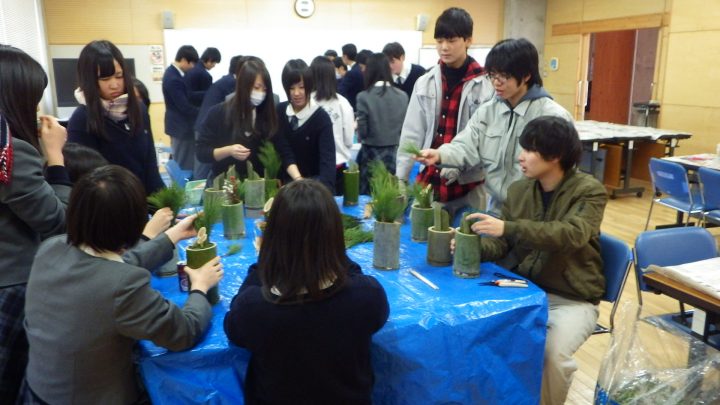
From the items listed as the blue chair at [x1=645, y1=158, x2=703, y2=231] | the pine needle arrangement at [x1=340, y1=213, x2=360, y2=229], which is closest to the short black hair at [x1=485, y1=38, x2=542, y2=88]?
the pine needle arrangement at [x1=340, y1=213, x2=360, y2=229]

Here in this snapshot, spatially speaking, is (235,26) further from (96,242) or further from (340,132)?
(96,242)

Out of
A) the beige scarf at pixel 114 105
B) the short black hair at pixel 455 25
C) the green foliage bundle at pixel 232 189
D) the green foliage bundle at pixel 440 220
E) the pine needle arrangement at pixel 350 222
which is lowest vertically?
the pine needle arrangement at pixel 350 222

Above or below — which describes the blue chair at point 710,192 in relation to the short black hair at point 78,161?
below

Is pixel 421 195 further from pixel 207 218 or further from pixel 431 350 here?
pixel 207 218

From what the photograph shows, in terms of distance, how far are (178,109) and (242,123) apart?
2.94 meters

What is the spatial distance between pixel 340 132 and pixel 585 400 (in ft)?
7.60

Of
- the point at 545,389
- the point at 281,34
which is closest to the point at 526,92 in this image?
the point at 545,389

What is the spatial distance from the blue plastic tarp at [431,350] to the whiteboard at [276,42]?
6.32 meters

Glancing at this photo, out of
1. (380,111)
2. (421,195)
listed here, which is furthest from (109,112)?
(380,111)

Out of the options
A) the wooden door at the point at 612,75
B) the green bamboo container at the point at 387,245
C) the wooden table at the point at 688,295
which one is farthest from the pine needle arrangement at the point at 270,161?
the wooden door at the point at 612,75

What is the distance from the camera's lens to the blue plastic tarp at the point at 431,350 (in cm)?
137

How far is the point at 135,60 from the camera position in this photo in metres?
7.47

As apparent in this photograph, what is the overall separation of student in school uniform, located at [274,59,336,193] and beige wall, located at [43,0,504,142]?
5.54m

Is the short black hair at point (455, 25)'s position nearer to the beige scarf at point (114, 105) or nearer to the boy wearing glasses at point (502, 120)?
the boy wearing glasses at point (502, 120)
